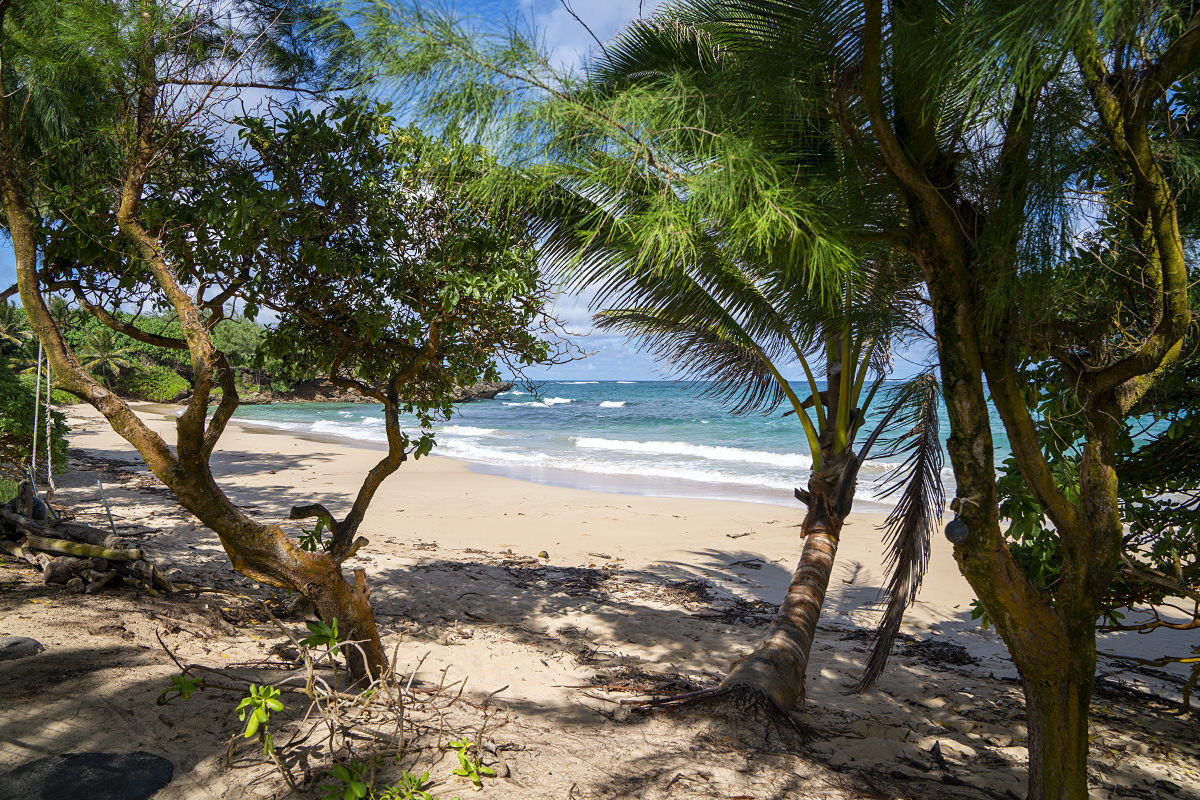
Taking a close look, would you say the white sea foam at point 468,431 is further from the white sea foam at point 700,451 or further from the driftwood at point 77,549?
the driftwood at point 77,549

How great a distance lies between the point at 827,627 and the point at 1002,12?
574 centimetres

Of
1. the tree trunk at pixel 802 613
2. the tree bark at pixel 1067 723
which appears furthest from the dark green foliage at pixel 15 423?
the tree bark at pixel 1067 723

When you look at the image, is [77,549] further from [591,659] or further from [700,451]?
[700,451]

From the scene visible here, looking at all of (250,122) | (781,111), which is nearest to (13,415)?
(250,122)

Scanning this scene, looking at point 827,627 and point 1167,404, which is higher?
point 1167,404

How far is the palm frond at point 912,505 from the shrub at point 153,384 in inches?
1525

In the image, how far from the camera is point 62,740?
8.16 ft

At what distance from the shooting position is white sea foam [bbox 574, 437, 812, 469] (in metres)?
19.6

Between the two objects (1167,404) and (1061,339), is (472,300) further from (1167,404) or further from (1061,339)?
(1167,404)

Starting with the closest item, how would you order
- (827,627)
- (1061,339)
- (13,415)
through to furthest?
(1061,339)
(13,415)
(827,627)

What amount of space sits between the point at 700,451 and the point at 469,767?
20.0 meters

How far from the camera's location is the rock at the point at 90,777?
2205mm

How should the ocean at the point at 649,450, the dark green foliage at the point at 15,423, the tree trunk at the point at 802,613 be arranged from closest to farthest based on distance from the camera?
the tree trunk at the point at 802,613 → the dark green foliage at the point at 15,423 → the ocean at the point at 649,450

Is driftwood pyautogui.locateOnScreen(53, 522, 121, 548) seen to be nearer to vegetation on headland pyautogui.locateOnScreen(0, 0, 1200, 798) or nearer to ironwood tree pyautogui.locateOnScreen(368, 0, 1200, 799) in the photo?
vegetation on headland pyautogui.locateOnScreen(0, 0, 1200, 798)
